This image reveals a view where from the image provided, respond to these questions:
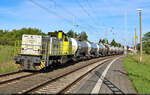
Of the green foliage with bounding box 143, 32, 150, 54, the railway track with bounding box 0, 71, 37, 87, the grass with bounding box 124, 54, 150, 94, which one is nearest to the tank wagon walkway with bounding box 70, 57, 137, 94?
the grass with bounding box 124, 54, 150, 94

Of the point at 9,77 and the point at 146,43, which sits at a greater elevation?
the point at 146,43

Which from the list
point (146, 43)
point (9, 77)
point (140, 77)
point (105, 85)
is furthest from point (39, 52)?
point (146, 43)

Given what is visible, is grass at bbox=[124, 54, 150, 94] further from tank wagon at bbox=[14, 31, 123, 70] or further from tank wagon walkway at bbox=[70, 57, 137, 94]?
tank wagon at bbox=[14, 31, 123, 70]

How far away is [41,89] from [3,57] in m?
11.7

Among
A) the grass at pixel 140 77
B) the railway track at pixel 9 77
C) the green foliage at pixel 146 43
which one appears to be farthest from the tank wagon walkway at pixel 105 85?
the green foliage at pixel 146 43

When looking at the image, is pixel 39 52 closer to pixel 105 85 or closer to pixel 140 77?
pixel 105 85

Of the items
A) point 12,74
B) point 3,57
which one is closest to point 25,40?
point 12,74

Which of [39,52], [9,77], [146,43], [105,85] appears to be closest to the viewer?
[105,85]

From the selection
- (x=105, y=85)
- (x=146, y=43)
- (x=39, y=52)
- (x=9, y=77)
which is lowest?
(x=105, y=85)

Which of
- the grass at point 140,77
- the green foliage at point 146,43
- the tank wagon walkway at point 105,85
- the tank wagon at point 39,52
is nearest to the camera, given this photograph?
the tank wagon walkway at point 105,85

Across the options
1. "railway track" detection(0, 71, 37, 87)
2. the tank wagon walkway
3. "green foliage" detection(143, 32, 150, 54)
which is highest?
"green foliage" detection(143, 32, 150, 54)

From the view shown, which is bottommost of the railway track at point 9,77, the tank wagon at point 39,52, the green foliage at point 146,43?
the railway track at point 9,77

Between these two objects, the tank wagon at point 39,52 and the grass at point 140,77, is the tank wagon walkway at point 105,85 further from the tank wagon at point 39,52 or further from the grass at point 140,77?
the tank wagon at point 39,52

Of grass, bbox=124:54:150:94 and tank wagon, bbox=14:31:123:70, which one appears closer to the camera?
grass, bbox=124:54:150:94
